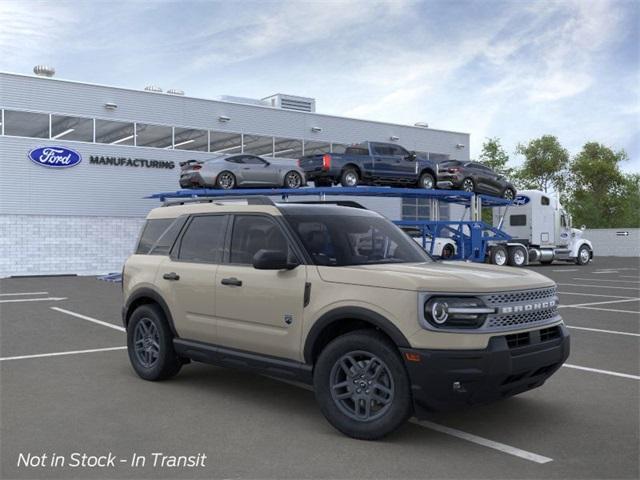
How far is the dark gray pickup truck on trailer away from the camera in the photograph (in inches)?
918

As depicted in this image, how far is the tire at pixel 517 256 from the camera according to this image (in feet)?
100

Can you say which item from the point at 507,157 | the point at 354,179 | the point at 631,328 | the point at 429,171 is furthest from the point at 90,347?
the point at 507,157

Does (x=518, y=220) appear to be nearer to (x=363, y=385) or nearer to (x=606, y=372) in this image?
(x=606, y=372)

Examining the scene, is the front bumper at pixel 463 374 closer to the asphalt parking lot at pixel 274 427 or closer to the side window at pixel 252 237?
the asphalt parking lot at pixel 274 427

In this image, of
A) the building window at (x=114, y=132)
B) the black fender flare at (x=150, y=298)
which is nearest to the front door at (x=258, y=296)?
the black fender flare at (x=150, y=298)

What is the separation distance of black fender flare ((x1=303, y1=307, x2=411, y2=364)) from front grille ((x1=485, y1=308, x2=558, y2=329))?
2.10 feet

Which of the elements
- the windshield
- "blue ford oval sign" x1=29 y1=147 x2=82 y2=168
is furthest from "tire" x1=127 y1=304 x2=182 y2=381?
"blue ford oval sign" x1=29 y1=147 x2=82 y2=168

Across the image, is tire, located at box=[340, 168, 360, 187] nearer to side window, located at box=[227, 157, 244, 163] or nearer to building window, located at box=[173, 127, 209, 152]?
side window, located at box=[227, 157, 244, 163]

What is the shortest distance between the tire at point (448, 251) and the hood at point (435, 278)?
68.3 feet

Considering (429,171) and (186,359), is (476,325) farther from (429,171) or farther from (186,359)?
(429,171)

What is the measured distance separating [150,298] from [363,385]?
2977 millimetres

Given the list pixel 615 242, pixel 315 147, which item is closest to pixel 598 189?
pixel 615 242

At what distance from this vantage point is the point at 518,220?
107 feet

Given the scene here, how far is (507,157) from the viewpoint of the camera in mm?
71438
